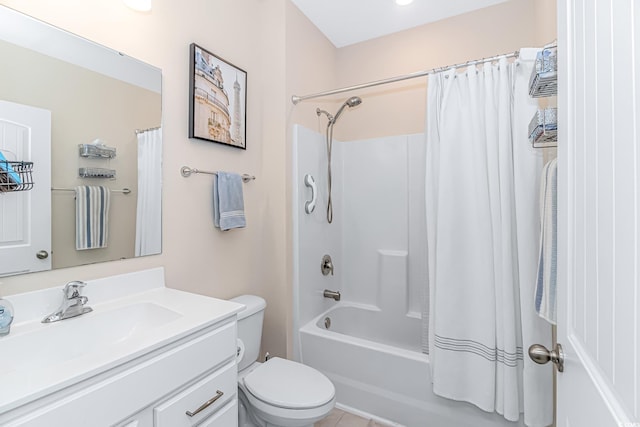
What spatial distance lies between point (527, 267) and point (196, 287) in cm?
166

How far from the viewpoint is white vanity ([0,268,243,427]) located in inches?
26.7

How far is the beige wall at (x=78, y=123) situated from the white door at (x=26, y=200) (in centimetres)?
2

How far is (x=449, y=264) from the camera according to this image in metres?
1.66

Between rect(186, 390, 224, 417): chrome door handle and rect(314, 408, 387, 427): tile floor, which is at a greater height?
rect(186, 390, 224, 417): chrome door handle

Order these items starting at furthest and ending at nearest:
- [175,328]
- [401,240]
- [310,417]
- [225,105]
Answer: [401,240]
[225,105]
[310,417]
[175,328]

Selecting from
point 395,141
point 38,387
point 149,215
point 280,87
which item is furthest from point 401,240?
point 38,387

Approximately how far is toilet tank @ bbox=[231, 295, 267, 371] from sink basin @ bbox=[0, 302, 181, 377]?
1.55 ft

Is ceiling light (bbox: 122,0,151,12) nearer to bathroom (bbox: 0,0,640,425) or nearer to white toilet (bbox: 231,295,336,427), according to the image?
bathroom (bbox: 0,0,640,425)

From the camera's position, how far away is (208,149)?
1687 millimetres

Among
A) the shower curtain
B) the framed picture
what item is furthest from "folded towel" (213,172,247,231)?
the shower curtain

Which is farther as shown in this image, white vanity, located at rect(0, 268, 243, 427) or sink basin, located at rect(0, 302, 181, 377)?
sink basin, located at rect(0, 302, 181, 377)

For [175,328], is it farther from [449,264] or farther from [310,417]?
[449,264]

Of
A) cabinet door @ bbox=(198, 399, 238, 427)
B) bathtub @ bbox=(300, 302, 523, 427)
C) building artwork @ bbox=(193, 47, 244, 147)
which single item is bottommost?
bathtub @ bbox=(300, 302, 523, 427)

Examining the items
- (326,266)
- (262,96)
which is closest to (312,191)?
(326,266)
